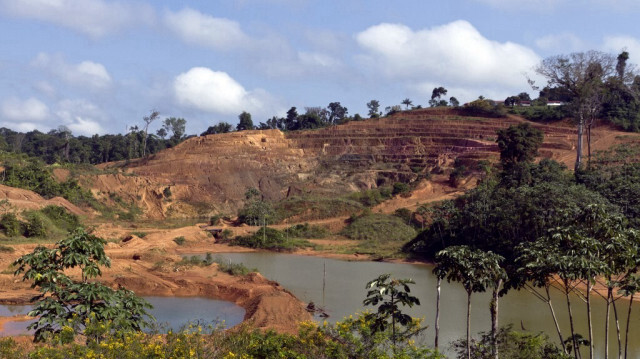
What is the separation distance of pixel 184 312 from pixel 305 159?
1914 inches

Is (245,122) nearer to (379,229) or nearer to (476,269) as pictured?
(379,229)

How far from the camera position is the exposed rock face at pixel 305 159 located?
5862 cm

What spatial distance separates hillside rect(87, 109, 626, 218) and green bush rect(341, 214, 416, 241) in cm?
1393

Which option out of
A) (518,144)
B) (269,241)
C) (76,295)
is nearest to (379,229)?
(269,241)

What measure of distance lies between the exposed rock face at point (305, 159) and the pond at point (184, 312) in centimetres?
3536

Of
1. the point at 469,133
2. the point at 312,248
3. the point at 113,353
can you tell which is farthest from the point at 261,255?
the point at 469,133

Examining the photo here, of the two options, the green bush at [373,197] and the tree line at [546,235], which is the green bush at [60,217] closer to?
the tree line at [546,235]

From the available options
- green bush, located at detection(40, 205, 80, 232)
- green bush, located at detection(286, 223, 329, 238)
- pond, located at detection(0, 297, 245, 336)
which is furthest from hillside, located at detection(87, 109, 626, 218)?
pond, located at detection(0, 297, 245, 336)

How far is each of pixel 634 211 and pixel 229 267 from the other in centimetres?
2141

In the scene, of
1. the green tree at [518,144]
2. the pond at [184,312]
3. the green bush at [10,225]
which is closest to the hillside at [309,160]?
the green tree at [518,144]

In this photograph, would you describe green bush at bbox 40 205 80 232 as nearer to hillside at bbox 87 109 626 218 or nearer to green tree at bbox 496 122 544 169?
hillside at bbox 87 109 626 218

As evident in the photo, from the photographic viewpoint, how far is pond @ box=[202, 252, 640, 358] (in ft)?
58.2

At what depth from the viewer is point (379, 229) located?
43.7 m

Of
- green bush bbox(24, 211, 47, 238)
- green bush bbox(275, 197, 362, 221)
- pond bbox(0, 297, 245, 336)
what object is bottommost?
pond bbox(0, 297, 245, 336)
